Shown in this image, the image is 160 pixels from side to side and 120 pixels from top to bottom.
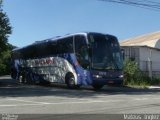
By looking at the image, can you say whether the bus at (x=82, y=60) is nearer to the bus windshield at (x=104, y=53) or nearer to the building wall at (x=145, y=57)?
the bus windshield at (x=104, y=53)

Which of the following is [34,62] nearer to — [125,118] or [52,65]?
[52,65]

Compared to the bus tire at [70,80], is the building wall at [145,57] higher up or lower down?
higher up

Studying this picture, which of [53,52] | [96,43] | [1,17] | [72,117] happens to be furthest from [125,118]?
[1,17]

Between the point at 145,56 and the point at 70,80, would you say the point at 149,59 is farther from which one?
the point at 70,80

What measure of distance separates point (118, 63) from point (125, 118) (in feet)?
53.4

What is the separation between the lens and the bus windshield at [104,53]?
Answer: 28.6 meters

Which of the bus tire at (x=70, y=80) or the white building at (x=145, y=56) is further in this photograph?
the white building at (x=145, y=56)

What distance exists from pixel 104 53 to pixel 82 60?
5.04 ft

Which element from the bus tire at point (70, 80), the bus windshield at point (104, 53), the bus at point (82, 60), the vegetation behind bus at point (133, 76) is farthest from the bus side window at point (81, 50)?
the vegetation behind bus at point (133, 76)

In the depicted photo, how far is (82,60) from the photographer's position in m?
29.3

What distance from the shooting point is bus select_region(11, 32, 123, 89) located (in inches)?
1133

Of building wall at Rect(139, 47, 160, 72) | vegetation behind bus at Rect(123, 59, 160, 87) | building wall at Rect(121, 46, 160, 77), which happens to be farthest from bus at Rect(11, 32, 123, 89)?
building wall at Rect(139, 47, 160, 72)

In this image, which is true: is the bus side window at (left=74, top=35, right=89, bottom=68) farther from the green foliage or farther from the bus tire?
the green foliage

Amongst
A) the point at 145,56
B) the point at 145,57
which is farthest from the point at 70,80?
the point at 145,56
